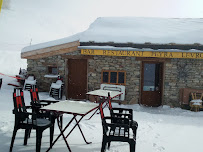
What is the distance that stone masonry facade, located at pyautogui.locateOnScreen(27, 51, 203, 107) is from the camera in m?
8.62

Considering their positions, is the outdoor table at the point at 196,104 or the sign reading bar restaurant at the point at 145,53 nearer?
the sign reading bar restaurant at the point at 145,53

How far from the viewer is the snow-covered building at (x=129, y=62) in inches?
328

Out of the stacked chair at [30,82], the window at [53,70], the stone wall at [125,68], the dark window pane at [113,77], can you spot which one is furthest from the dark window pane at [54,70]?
the dark window pane at [113,77]

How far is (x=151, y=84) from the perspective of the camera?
9.30 metres

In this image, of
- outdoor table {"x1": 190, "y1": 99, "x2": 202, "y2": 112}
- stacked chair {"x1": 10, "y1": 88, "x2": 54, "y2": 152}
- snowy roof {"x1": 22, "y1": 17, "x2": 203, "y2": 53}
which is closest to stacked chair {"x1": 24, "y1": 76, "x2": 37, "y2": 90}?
snowy roof {"x1": 22, "y1": 17, "x2": 203, "y2": 53}

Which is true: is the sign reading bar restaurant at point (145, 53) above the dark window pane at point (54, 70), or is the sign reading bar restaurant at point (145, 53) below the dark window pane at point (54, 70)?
above

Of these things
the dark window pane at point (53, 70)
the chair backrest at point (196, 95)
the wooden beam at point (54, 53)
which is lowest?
the chair backrest at point (196, 95)

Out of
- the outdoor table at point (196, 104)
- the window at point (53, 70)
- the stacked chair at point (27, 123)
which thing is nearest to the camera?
the stacked chair at point (27, 123)

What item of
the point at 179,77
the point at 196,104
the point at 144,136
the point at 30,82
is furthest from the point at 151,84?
the point at 30,82

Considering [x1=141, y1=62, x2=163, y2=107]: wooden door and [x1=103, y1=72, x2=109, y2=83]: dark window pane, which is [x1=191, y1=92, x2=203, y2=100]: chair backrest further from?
[x1=103, y1=72, x2=109, y2=83]: dark window pane

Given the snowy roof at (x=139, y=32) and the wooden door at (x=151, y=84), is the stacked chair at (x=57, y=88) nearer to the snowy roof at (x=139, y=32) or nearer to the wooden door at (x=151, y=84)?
the snowy roof at (x=139, y=32)

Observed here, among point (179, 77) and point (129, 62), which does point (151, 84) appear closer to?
point (179, 77)

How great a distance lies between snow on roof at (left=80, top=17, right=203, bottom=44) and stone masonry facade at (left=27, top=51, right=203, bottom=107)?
810 mm

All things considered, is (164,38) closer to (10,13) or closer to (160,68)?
(160,68)
